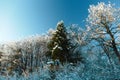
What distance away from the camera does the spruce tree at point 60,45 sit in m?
25.6

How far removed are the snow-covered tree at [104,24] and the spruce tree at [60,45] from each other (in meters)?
3.69

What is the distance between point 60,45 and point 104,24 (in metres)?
5.90

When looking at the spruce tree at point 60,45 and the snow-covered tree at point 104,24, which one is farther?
the spruce tree at point 60,45

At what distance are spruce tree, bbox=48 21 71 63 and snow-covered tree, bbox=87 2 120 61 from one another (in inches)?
145

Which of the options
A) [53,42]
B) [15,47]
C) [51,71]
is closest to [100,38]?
[53,42]

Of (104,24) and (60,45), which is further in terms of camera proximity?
(60,45)

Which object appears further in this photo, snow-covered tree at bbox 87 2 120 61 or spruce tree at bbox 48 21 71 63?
spruce tree at bbox 48 21 71 63

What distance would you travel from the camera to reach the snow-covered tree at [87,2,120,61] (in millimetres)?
22891

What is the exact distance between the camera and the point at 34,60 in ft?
130

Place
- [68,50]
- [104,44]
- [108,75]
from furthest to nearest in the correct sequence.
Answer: [68,50] → [104,44] → [108,75]

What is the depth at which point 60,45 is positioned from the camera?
2645 centimetres

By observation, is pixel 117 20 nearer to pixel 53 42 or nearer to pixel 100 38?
pixel 100 38

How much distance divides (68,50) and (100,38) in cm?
463

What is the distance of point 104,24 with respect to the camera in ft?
78.3
